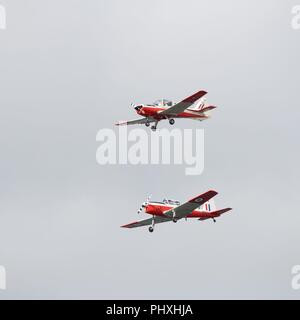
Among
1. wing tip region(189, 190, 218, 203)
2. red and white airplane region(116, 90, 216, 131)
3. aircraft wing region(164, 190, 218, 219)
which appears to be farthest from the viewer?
red and white airplane region(116, 90, 216, 131)

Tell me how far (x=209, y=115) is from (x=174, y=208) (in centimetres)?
1178

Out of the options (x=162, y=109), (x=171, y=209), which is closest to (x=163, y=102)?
(x=162, y=109)

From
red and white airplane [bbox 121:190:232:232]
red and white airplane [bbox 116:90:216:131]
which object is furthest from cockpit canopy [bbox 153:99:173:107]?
red and white airplane [bbox 121:190:232:232]

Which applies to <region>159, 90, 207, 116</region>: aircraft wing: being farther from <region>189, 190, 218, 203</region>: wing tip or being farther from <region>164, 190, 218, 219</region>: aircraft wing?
<region>189, 190, 218, 203</region>: wing tip

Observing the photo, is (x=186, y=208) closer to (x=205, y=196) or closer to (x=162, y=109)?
(x=205, y=196)

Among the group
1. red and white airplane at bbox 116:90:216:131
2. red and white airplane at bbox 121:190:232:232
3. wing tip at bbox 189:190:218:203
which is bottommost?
red and white airplane at bbox 121:190:232:232

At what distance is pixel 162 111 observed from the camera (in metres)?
109

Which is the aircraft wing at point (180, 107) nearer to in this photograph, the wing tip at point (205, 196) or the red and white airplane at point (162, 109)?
the red and white airplane at point (162, 109)

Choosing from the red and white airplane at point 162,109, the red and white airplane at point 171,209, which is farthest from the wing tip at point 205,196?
the red and white airplane at point 162,109
